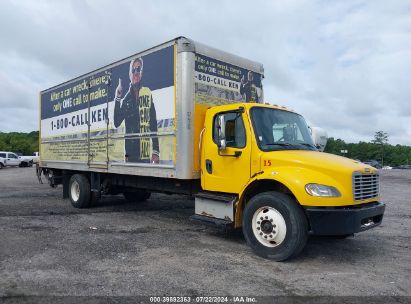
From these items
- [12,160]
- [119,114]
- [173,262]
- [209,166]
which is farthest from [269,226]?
[12,160]

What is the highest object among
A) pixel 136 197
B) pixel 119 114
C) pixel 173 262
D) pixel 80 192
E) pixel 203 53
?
pixel 203 53

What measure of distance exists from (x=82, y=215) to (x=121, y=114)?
286cm

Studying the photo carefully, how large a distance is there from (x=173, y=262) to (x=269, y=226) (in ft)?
5.12

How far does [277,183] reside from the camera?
6504mm

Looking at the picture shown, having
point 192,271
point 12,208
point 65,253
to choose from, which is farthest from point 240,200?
point 12,208

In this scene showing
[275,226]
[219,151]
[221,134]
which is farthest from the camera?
[219,151]

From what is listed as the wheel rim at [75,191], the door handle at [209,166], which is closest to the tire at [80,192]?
the wheel rim at [75,191]

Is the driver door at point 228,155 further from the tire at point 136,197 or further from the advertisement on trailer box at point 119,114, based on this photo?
the tire at point 136,197

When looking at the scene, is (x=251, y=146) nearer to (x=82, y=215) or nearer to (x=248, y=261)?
(x=248, y=261)

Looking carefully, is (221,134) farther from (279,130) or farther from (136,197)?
(136,197)

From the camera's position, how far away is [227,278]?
527 centimetres

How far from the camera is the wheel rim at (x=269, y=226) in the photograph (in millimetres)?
6020

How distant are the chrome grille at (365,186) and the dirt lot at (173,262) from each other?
3.42ft

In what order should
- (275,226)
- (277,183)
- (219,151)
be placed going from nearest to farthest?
(275,226) < (277,183) < (219,151)
